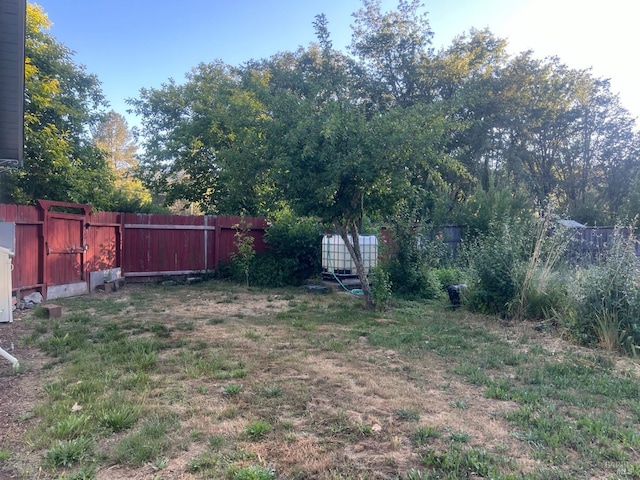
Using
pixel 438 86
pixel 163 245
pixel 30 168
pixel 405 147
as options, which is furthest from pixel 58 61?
pixel 438 86

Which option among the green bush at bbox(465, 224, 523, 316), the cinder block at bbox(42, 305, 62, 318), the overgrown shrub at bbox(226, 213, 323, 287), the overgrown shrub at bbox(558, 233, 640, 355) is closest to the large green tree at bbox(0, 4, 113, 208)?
the overgrown shrub at bbox(226, 213, 323, 287)

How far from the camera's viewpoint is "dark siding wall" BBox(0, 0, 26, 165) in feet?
14.6

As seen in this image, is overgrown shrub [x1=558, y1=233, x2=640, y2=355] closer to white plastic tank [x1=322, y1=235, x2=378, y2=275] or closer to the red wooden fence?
white plastic tank [x1=322, y1=235, x2=378, y2=275]

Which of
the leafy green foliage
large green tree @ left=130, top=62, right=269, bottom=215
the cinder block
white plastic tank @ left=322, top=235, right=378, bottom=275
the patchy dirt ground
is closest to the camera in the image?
the patchy dirt ground

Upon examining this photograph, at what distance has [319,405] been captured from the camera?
3.06 meters

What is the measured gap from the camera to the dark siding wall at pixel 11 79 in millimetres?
4441

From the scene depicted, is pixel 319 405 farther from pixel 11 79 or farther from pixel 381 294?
pixel 11 79

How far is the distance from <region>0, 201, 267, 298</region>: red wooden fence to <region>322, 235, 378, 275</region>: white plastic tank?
231 cm

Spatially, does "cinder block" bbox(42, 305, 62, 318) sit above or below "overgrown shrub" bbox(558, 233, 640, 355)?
below

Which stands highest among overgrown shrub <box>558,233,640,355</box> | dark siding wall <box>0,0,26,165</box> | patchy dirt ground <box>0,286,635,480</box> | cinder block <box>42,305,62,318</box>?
dark siding wall <box>0,0,26,165</box>

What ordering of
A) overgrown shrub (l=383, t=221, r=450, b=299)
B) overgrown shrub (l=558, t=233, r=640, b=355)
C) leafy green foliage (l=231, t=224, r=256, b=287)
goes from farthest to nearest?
leafy green foliage (l=231, t=224, r=256, b=287) → overgrown shrub (l=383, t=221, r=450, b=299) → overgrown shrub (l=558, t=233, r=640, b=355)

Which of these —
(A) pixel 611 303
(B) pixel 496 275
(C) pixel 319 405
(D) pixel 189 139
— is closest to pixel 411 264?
(B) pixel 496 275

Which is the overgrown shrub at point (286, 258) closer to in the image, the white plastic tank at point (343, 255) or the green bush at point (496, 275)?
the white plastic tank at point (343, 255)

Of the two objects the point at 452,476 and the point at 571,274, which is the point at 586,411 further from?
the point at 571,274
